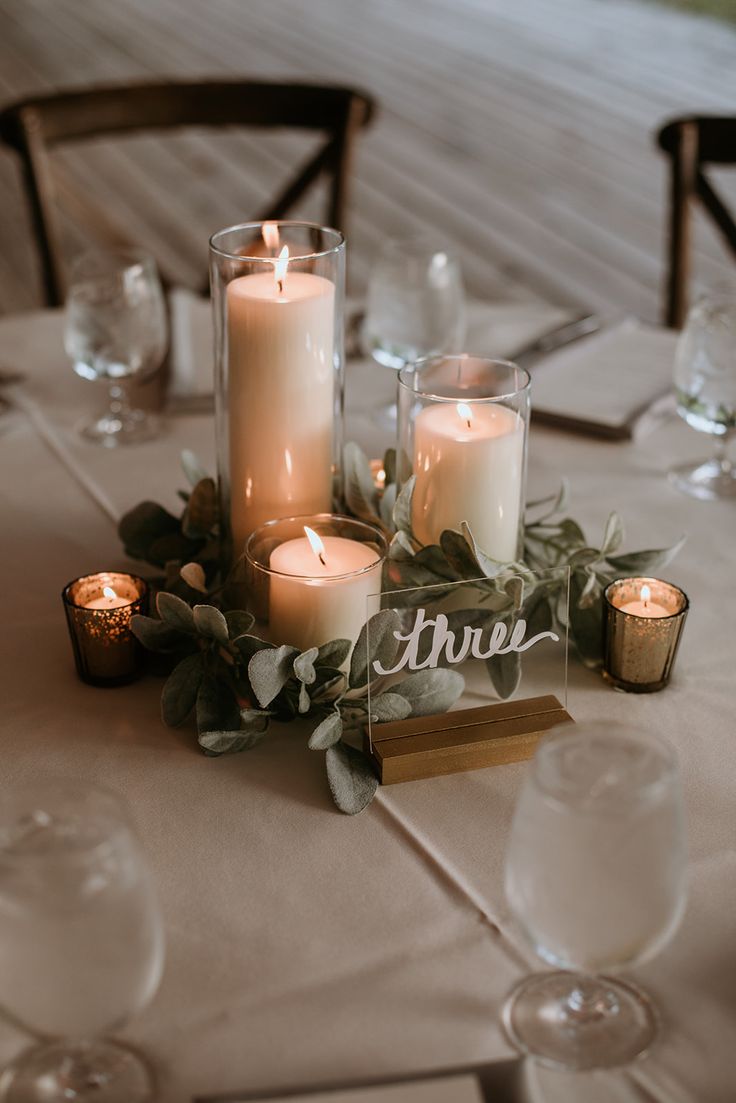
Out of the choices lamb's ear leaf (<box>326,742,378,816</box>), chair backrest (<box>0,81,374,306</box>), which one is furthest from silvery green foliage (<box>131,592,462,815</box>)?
chair backrest (<box>0,81,374,306</box>)

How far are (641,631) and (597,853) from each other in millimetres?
367

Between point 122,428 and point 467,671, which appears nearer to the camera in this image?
point 467,671

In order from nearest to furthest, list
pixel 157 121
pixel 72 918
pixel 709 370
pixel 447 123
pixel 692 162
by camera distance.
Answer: pixel 72 918, pixel 709 370, pixel 692 162, pixel 157 121, pixel 447 123

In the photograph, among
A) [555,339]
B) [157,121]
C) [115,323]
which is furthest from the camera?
[157,121]

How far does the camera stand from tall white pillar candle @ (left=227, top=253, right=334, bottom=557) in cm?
89

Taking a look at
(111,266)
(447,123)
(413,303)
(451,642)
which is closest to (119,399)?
(111,266)

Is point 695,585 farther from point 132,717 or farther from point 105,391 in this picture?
point 105,391

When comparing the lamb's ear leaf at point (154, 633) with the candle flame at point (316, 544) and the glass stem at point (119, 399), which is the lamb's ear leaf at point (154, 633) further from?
the glass stem at point (119, 399)

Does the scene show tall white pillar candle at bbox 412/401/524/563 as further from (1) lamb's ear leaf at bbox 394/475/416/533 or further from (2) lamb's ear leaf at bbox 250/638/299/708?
(2) lamb's ear leaf at bbox 250/638/299/708

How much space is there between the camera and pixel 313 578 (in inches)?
32.1

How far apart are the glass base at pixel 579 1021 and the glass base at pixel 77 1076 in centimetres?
19

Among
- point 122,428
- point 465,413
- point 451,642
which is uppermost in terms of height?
point 465,413

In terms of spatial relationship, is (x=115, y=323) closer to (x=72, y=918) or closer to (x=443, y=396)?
(x=443, y=396)

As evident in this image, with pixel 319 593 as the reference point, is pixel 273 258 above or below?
above
